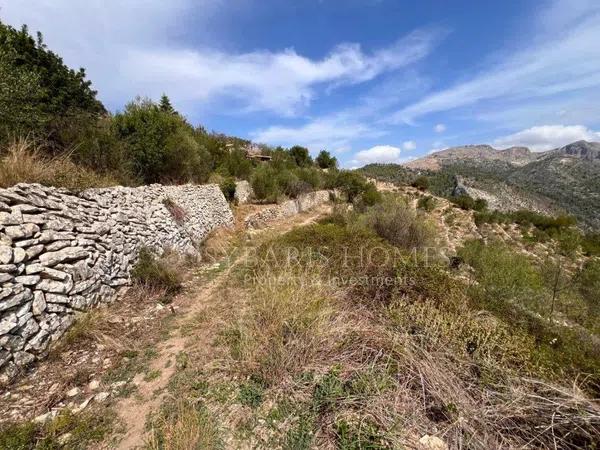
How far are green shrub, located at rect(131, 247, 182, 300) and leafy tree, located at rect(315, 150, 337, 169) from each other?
30.5 metres

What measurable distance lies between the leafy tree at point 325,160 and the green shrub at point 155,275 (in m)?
30.5

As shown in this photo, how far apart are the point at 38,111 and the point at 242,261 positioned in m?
6.14

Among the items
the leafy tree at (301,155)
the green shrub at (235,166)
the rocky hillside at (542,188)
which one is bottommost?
the rocky hillside at (542,188)

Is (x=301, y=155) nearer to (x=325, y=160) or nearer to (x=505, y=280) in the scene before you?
(x=325, y=160)

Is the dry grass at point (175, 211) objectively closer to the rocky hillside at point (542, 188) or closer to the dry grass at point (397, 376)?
the dry grass at point (397, 376)

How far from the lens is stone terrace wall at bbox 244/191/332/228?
1262cm

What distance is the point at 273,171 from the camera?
61.2 ft

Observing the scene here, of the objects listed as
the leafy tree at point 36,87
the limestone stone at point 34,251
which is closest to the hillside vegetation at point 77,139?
the leafy tree at point 36,87

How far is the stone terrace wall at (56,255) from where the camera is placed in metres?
3.45

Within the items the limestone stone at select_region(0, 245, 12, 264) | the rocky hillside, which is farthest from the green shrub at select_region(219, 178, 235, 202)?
the rocky hillside

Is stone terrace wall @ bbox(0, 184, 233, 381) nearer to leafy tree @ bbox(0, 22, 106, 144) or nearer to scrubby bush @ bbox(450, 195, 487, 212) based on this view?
leafy tree @ bbox(0, 22, 106, 144)

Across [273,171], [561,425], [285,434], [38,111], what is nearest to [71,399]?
[285,434]

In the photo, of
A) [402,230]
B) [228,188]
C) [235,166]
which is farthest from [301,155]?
[402,230]

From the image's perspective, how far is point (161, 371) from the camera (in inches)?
140
